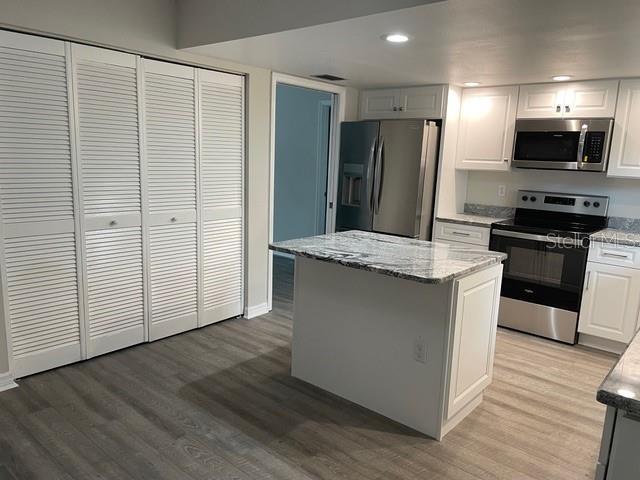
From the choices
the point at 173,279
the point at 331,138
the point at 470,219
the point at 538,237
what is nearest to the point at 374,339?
the point at 173,279

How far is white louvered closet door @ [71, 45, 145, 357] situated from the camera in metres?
3.01

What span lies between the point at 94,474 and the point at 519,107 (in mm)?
4052

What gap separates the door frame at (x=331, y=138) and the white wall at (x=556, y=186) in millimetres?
1397

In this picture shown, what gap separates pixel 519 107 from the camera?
4.12m

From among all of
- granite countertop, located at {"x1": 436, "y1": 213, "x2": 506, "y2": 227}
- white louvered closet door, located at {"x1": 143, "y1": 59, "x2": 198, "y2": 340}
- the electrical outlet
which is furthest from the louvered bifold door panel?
granite countertop, located at {"x1": 436, "y1": 213, "x2": 506, "y2": 227}

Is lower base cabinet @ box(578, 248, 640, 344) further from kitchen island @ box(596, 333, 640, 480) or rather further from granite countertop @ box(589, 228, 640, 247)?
kitchen island @ box(596, 333, 640, 480)

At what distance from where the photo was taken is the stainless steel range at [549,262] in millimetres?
3797

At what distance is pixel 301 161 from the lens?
625 cm

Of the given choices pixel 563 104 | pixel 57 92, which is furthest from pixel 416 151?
pixel 57 92

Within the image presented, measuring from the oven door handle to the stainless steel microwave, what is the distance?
59 cm

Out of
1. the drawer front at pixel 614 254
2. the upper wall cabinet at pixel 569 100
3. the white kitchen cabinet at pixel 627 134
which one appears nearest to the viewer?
the drawer front at pixel 614 254

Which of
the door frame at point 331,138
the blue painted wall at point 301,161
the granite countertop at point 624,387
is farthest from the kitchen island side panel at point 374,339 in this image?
the blue painted wall at point 301,161

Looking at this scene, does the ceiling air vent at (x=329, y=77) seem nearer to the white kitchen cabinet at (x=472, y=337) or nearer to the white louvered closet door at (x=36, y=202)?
the white louvered closet door at (x=36, y=202)

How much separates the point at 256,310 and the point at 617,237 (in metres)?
3.00
